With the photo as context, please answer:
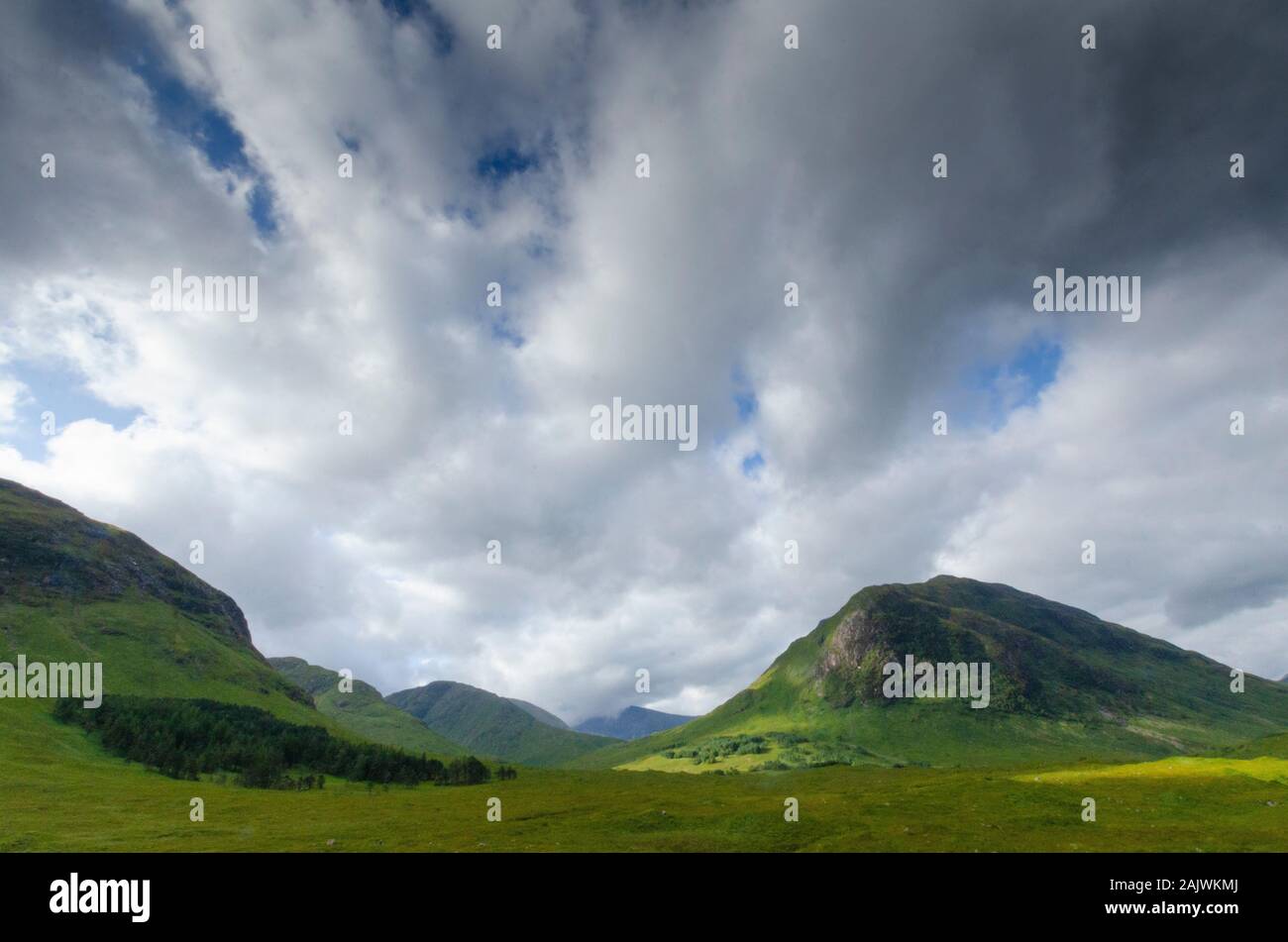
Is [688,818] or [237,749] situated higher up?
[688,818]

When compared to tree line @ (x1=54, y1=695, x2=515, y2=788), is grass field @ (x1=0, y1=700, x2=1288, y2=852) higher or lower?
higher

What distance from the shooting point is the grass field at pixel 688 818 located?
195 ft

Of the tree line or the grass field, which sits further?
the tree line

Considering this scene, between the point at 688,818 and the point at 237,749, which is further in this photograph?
the point at 237,749

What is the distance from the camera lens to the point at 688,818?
77375mm

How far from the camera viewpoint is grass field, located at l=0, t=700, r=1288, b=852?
195 ft

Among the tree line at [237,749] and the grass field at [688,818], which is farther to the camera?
the tree line at [237,749]

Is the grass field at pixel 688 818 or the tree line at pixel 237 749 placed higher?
the grass field at pixel 688 818
